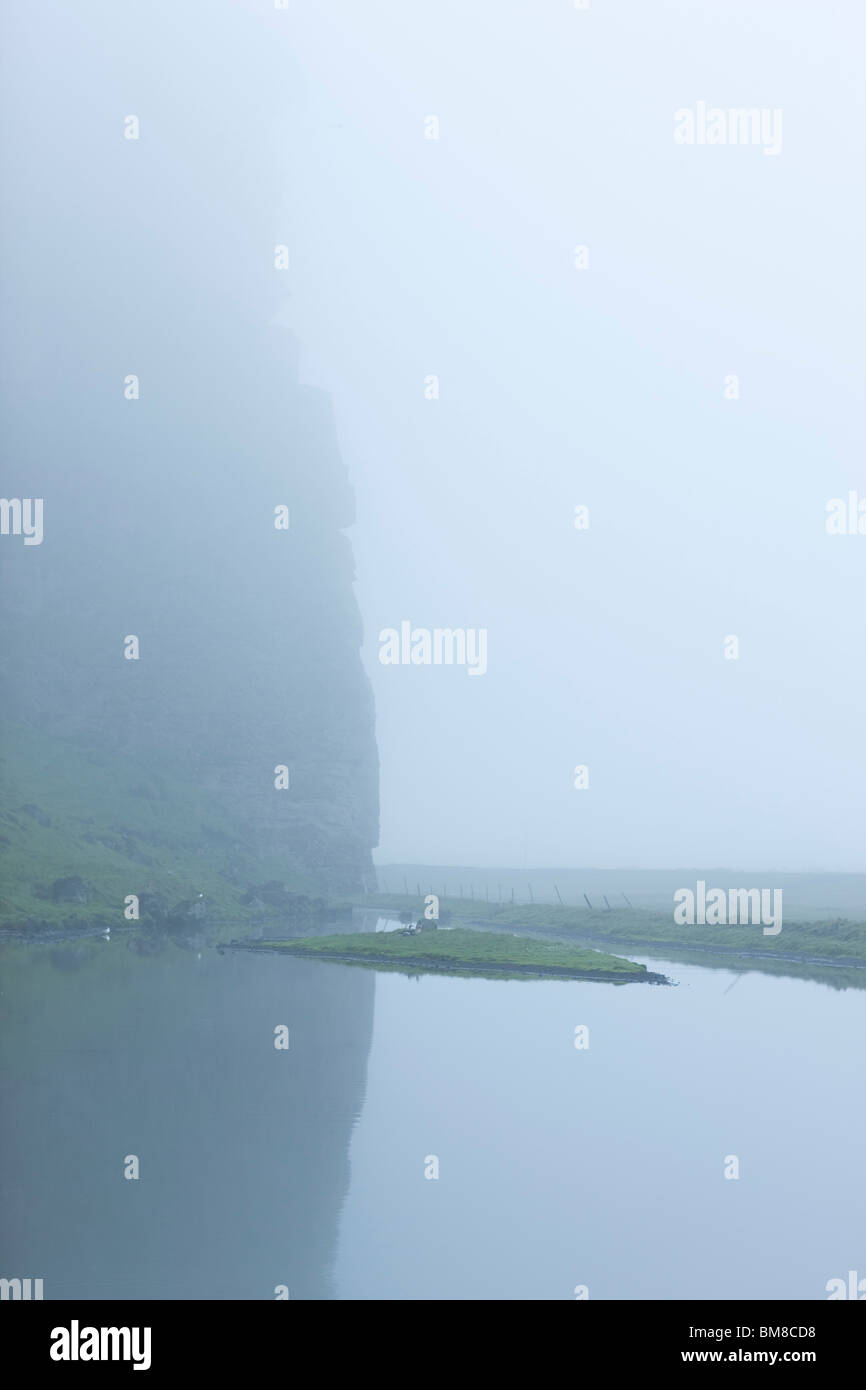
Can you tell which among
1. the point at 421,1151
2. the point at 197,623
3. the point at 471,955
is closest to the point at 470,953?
the point at 471,955

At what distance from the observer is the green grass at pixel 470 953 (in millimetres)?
64812

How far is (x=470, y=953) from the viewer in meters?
71.1

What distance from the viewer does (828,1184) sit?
2391 cm

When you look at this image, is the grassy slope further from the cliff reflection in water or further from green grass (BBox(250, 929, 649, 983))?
the cliff reflection in water

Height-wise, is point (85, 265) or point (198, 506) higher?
point (85, 265)

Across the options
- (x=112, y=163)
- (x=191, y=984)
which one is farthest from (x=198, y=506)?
(x=191, y=984)

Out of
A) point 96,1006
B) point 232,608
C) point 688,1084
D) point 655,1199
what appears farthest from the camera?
point 232,608

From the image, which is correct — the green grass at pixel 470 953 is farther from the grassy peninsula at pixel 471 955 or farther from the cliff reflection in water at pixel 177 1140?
the cliff reflection in water at pixel 177 1140

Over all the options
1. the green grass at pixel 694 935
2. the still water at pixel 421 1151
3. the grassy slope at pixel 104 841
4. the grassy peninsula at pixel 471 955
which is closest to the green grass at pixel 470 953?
the grassy peninsula at pixel 471 955

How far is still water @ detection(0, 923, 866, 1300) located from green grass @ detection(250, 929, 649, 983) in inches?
639

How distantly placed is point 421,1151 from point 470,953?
45717 mm

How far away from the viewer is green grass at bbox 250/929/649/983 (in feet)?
213

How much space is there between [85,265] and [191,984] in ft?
410

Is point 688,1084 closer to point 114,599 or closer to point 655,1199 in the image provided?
point 655,1199
